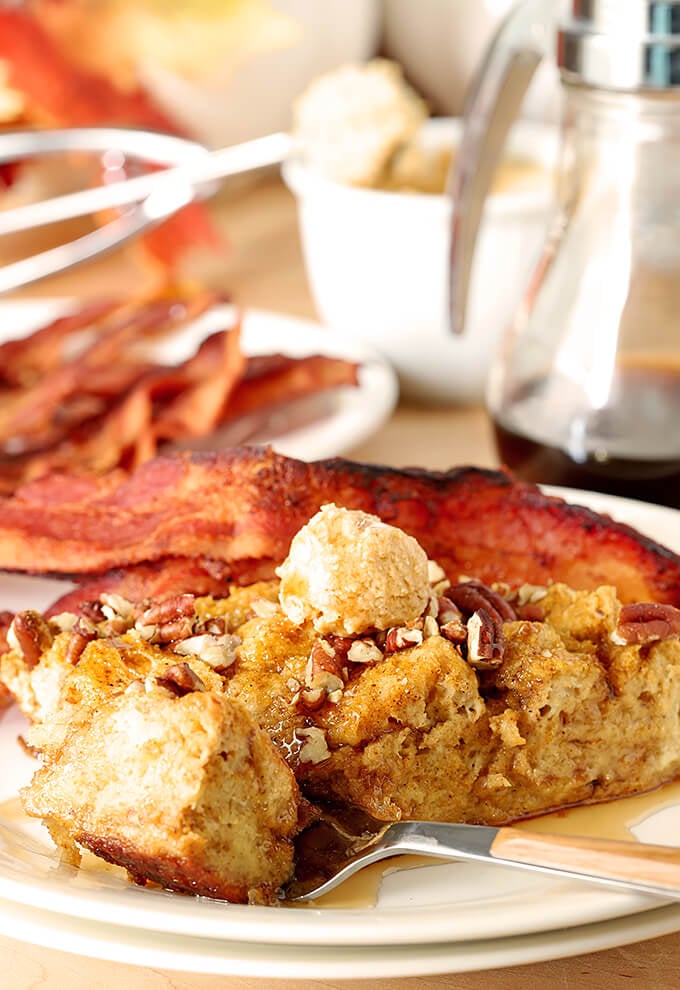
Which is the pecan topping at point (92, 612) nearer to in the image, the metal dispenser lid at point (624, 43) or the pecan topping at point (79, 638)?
the pecan topping at point (79, 638)

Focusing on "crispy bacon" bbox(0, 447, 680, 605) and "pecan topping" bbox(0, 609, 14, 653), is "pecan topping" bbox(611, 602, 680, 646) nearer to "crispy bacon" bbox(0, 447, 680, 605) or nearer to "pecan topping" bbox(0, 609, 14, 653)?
"crispy bacon" bbox(0, 447, 680, 605)

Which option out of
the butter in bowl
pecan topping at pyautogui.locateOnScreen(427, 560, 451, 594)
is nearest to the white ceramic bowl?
the butter in bowl

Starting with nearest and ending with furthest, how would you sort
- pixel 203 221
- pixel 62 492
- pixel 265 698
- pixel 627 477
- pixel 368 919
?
1. pixel 368 919
2. pixel 265 698
3. pixel 62 492
4. pixel 627 477
5. pixel 203 221

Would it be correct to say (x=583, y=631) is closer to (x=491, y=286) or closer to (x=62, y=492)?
(x=62, y=492)

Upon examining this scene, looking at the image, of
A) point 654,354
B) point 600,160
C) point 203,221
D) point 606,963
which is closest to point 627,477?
point 654,354

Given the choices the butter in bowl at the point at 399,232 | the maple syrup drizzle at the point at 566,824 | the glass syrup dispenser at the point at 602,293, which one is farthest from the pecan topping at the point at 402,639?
the butter in bowl at the point at 399,232

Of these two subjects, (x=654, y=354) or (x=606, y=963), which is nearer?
(x=606, y=963)
